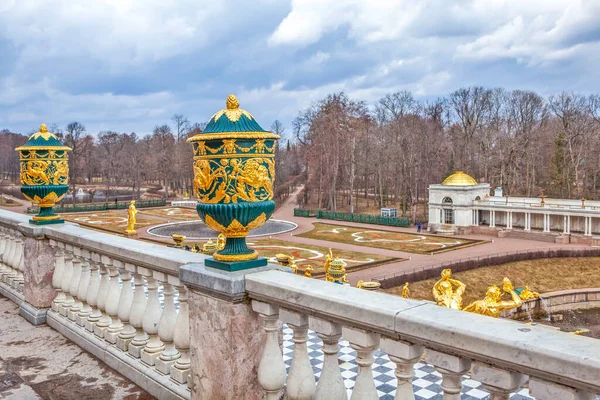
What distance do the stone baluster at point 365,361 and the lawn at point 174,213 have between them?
4664cm

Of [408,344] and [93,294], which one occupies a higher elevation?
[408,344]

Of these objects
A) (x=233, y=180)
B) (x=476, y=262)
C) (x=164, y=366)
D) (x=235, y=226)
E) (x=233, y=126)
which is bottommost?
(x=476, y=262)

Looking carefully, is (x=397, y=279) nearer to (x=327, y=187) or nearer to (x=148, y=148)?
(x=327, y=187)

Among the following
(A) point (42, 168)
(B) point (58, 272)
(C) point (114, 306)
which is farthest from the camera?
(A) point (42, 168)

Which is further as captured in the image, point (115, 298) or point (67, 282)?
point (67, 282)

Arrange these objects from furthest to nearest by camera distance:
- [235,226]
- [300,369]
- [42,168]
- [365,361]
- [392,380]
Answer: [392,380], [42,168], [235,226], [300,369], [365,361]

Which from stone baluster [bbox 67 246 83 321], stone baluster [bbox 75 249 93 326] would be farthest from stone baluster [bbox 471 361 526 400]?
stone baluster [bbox 67 246 83 321]

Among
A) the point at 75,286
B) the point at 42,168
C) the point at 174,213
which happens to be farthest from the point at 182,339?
the point at 174,213

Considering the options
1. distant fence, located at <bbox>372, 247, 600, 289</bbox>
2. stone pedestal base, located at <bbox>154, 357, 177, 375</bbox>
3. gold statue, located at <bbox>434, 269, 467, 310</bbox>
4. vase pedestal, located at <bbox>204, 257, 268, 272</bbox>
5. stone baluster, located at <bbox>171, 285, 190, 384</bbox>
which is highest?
vase pedestal, located at <bbox>204, 257, 268, 272</bbox>

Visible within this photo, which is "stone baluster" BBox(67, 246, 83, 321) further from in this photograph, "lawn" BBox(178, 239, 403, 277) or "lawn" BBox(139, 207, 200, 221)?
"lawn" BBox(139, 207, 200, 221)

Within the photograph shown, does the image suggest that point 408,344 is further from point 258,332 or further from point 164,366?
point 164,366

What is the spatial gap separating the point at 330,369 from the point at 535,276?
96.7ft

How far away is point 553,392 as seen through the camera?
202cm

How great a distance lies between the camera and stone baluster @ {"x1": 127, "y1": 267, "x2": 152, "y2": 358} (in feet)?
14.9
